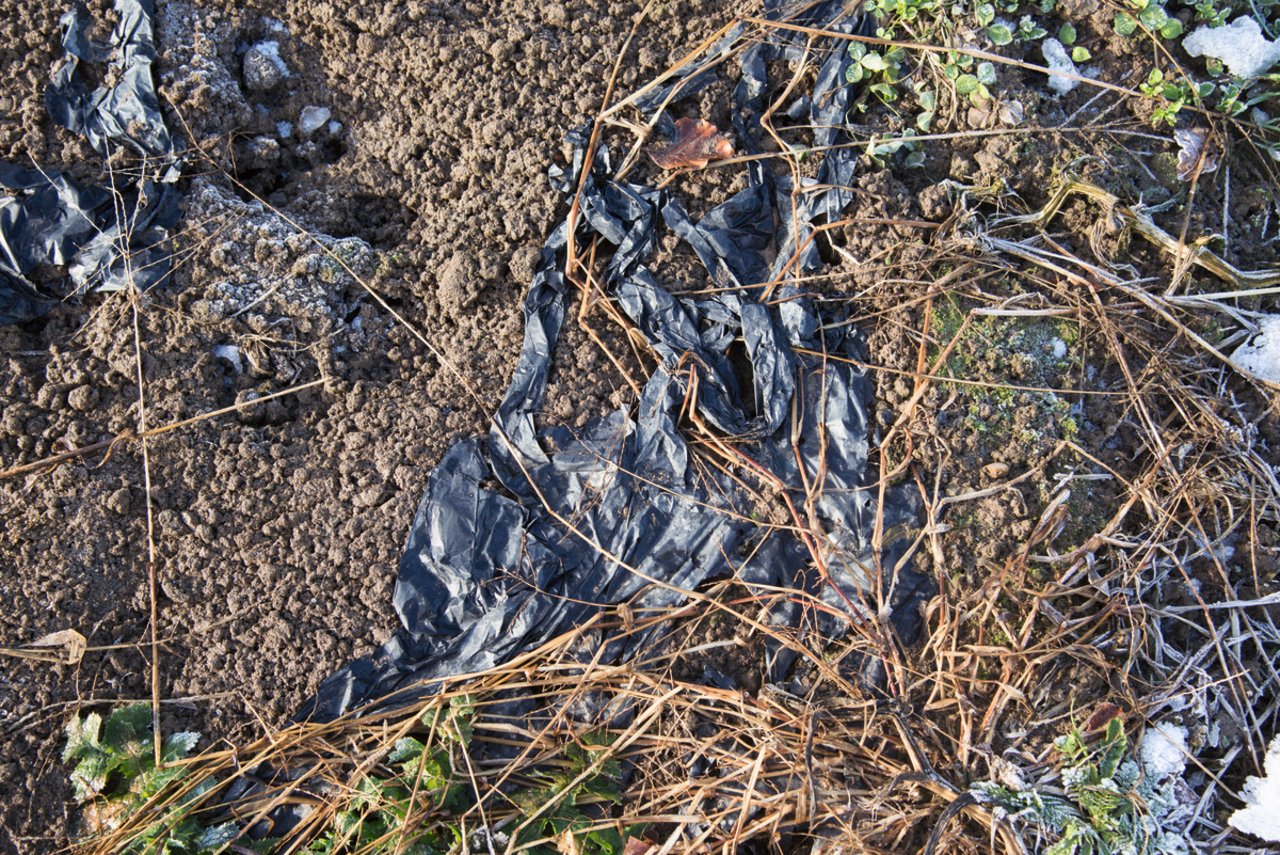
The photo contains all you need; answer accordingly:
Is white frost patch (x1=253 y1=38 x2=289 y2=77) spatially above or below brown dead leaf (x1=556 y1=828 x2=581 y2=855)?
above

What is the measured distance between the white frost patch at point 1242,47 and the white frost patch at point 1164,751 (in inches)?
71.8

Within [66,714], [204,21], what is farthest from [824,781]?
[204,21]

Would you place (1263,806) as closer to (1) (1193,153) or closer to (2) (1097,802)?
(2) (1097,802)

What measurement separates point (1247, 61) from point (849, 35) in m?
1.12

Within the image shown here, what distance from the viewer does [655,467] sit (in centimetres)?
215

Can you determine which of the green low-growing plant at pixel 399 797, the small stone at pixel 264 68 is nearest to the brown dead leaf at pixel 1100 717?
the green low-growing plant at pixel 399 797

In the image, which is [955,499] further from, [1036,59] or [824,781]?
[1036,59]

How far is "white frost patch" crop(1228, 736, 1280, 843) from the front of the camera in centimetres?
189

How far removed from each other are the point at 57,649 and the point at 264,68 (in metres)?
1.69

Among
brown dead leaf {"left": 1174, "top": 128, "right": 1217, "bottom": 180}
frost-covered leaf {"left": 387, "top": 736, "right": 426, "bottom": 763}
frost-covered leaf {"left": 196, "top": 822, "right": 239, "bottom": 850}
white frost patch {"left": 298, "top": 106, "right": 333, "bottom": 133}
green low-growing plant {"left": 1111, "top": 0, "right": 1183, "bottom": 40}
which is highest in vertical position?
white frost patch {"left": 298, "top": 106, "right": 333, "bottom": 133}

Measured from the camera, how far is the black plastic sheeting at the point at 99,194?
2.20 m

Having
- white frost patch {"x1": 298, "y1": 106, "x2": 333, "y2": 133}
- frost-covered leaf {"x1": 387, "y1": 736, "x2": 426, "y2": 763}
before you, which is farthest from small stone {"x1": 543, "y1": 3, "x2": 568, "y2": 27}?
frost-covered leaf {"x1": 387, "y1": 736, "x2": 426, "y2": 763}

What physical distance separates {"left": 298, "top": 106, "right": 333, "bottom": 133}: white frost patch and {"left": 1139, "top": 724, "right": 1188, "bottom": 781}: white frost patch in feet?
9.14

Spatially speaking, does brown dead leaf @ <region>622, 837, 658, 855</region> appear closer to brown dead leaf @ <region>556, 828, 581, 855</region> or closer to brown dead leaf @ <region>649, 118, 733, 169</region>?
brown dead leaf @ <region>556, 828, 581, 855</region>
